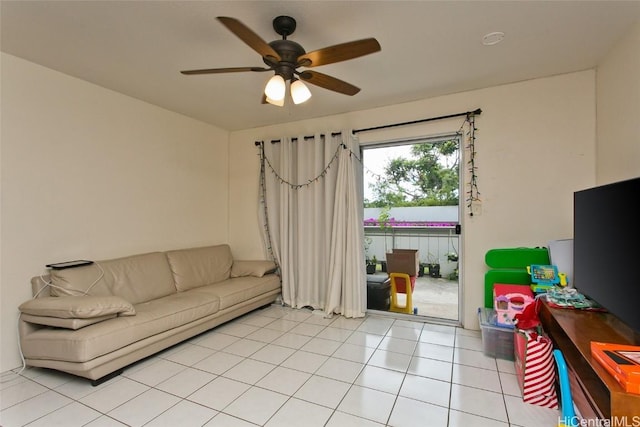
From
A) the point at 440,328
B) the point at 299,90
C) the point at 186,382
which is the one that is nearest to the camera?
the point at 299,90

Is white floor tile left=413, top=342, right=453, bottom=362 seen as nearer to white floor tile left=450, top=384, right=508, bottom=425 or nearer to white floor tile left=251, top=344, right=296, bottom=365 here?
white floor tile left=450, top=384, right=508, bottom=425

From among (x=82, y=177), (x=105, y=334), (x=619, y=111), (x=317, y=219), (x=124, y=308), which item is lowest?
(x=105, y=334)

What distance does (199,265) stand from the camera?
3.63 metres

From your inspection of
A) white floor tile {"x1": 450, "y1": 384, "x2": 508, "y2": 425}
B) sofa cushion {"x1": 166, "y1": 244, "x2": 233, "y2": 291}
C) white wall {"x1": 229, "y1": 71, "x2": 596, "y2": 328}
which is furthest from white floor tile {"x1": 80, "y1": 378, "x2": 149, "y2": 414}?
white wall {"x1": 229, "y1": 71, "x2": 596, "y2": 328}

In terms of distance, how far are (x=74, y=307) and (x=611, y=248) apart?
11.1 ft

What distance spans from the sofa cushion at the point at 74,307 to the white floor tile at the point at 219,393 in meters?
0.91

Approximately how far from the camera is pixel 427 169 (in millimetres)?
3523

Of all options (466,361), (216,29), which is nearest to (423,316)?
(466,361)

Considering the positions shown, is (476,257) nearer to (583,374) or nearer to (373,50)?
(583,374)

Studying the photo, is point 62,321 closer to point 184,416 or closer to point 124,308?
point 124,308

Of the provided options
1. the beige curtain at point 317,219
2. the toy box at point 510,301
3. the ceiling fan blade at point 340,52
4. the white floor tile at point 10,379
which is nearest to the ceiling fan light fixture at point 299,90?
the ceiling fan blade at point 340,52

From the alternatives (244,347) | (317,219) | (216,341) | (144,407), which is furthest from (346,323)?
(144,407)

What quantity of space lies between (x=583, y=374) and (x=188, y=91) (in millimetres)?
3822

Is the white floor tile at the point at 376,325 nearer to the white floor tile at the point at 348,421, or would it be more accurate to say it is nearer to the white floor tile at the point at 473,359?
the white floor tile at the point at 473,359
